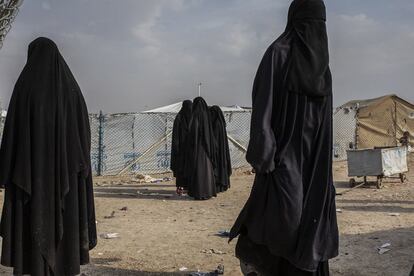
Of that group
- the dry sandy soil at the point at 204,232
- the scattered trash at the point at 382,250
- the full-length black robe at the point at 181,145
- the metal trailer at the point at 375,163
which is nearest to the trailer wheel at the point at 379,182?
the metal trailer at the point at 375,163

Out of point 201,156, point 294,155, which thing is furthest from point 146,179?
point 294,155

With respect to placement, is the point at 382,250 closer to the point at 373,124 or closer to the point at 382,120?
the point at 373,124

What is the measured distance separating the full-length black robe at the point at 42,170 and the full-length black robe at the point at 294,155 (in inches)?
51.4

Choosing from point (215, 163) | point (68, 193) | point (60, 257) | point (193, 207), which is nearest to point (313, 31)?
point (68, 193)

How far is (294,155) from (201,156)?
775cm

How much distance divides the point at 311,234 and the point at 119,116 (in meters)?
14.4

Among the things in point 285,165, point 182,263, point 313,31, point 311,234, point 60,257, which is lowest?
point 182,263

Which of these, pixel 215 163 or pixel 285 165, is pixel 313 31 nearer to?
pixel 285 165

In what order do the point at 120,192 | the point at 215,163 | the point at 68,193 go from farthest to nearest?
the point at 120,192 < the point at 215,163 < the point at 68,193

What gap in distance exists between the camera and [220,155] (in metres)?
11.3

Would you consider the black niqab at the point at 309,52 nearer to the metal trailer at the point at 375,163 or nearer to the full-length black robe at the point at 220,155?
the full-length black robe at the point at 220,155

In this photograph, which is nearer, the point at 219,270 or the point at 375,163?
the point at 219,270

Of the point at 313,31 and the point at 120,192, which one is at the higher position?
the point at 313,31

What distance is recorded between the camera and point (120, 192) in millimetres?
11953
